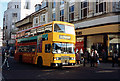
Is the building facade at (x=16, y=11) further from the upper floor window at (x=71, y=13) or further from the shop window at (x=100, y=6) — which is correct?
the shop window at (x=100, y=6)

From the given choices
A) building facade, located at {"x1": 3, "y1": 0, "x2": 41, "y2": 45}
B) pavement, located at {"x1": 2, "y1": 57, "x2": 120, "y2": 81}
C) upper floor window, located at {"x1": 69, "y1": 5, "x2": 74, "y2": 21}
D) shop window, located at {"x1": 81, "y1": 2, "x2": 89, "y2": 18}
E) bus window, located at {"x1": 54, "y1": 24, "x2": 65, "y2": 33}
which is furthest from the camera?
building facade, located at {"x1": 3, "y1": 0, "x2": 41, "y2": 45}

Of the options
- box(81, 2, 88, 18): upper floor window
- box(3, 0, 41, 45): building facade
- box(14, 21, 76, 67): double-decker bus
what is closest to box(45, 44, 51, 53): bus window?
box(14, 21, 76, 67): double-decker bus

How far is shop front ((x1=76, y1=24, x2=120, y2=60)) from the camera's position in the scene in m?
19.9

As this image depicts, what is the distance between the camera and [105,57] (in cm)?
1973

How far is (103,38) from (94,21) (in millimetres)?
2856

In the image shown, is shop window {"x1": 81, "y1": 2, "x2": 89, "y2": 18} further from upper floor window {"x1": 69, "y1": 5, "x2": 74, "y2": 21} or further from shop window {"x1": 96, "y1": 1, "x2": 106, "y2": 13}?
upper floor window {"x1": 69, "y1": 5, "x2": 74, "y2": 21}

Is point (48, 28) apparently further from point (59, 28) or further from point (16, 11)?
point (16, 11)

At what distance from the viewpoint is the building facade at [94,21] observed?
2011 cm

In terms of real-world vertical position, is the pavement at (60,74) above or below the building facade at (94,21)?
below

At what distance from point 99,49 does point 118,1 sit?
6.43 m

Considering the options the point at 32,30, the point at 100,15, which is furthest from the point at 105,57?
the point at 32,30

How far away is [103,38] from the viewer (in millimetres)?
21109

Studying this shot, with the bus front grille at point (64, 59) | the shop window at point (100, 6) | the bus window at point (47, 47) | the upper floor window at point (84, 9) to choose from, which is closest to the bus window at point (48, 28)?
the bus window at point (47, 47)

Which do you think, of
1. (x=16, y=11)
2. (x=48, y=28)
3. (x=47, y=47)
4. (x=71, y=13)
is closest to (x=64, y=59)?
(x=47, y=47)
